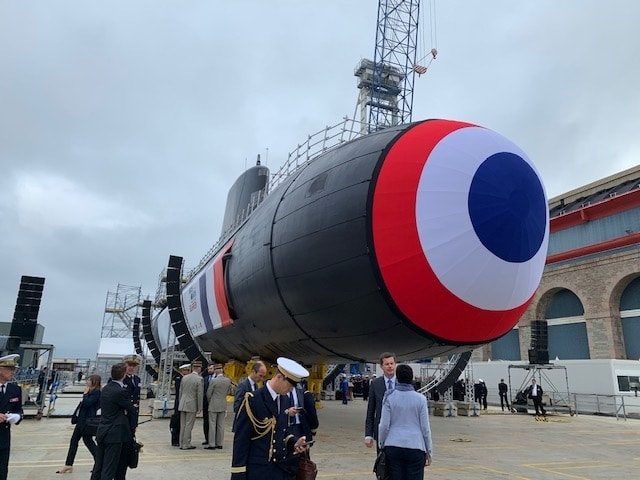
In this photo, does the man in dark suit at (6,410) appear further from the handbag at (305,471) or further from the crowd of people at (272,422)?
the handbag at (305,471)

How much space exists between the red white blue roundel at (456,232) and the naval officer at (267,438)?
334 cm

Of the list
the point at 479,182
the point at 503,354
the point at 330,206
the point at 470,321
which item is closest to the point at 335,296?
the point at 330,206

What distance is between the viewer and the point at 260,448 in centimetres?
352

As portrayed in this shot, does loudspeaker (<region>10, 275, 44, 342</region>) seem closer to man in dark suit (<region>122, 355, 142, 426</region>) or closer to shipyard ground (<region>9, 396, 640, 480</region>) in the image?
shipyard ground (<region>9, 396, 640, 480</region>)

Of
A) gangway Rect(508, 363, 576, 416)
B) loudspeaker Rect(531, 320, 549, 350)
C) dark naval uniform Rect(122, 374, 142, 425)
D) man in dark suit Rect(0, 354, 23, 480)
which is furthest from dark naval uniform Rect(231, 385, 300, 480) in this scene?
loudspeaker Rect(531, 320, 549, 350)

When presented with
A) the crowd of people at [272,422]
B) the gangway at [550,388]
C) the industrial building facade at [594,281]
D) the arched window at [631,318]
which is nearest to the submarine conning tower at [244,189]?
the crowd of people at [272,422]

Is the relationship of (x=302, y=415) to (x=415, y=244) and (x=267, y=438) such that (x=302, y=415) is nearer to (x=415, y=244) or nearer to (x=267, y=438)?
(x=267, y=438)

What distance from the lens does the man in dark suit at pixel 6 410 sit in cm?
515

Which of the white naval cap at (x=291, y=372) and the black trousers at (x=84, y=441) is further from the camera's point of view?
the black trousers at (x=84, y=441)

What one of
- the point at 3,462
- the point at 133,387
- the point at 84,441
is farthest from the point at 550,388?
the point at 3,462

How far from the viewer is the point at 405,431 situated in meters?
4.42

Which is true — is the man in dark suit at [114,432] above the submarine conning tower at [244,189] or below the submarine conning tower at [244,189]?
below

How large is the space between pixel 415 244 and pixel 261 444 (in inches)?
150

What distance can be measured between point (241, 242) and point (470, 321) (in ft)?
20.4
